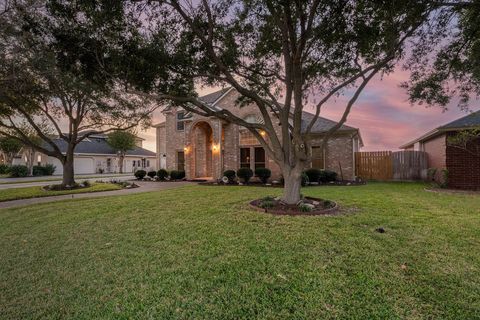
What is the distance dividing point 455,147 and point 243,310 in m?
13.2

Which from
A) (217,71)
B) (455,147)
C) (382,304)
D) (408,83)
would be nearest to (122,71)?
(217,71)

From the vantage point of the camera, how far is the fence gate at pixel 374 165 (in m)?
16.6

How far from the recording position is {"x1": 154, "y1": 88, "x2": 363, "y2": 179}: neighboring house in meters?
16.0

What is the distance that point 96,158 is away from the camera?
1369 inches

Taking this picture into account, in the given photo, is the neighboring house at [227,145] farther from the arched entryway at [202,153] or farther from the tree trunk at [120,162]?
the tree trunk at [120,162]

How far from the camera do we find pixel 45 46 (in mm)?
7941

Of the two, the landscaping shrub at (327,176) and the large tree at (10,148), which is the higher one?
the large tree at (10,148)

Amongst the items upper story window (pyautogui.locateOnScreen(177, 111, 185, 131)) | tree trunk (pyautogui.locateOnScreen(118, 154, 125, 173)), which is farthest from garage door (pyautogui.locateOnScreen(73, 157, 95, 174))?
upper story window (pyautogui.locateOnScreen(177, 111, 185, 131))

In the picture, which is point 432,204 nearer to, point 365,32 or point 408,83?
point 408,83

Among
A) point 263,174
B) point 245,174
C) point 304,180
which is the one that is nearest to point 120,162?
point 245,174

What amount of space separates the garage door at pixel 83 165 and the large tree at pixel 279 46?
30661mm

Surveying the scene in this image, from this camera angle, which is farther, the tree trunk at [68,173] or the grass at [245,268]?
the tree trunk at [68,173]

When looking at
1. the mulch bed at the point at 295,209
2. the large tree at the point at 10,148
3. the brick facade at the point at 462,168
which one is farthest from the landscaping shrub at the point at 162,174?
the large tree at the point at 10,148

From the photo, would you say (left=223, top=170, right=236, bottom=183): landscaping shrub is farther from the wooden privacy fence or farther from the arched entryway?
the wooden privacy fence
